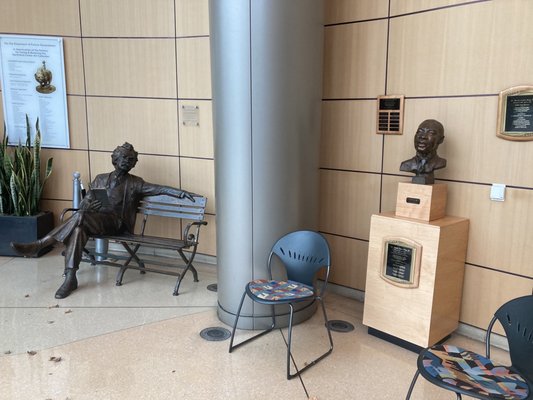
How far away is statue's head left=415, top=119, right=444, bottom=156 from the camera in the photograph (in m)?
3.00

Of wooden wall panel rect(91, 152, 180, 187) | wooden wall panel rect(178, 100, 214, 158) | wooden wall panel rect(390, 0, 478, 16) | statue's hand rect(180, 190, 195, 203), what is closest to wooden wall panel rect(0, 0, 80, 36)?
wooden wall panel rect(91, 152, 180, 187)

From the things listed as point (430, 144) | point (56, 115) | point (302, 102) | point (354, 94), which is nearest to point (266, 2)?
point (302, 102)

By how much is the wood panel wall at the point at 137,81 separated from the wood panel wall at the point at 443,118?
1.46 m

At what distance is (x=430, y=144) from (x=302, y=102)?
95cm

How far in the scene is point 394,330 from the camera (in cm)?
313

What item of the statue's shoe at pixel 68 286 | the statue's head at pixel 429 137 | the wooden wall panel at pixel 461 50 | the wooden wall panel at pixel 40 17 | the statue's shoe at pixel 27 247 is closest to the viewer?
the wooden wall panel at pixel 461 50

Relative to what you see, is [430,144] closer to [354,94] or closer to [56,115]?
[354,94]

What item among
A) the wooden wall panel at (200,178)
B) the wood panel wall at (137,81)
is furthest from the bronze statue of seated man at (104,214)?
the wood panel wall at (137,81)

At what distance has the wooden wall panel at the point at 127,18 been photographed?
15.3ft

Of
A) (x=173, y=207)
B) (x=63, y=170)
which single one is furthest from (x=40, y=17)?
(x=173, y=207)

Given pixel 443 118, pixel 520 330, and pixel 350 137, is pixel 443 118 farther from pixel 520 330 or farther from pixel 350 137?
pixel 520 330

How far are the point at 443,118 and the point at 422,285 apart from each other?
4.13ft

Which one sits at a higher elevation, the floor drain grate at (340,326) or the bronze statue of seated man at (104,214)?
the bronze statue of seated man at (104,214)

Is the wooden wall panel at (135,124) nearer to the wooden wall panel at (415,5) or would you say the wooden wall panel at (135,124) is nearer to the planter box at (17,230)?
the planter box at (17,230)
